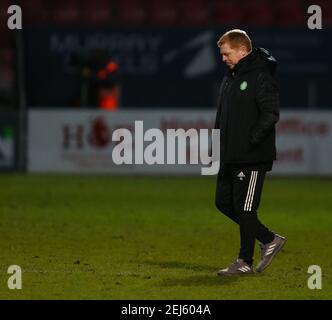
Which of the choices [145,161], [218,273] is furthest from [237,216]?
[145,161]

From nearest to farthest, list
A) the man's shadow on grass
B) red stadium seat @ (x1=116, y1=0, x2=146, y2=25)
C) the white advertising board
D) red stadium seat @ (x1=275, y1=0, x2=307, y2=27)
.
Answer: the man's shadow on grass, the white advertising board, red stadium seat @ (x1=275, y1=0, x2=307, y2=27), red stadium seat @ (x1=116, y1=0, x2=146, y2=25)

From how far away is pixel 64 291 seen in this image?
9805mm

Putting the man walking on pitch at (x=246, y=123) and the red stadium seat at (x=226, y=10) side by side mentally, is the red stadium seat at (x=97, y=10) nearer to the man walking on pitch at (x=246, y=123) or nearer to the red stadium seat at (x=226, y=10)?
the red stadium seat at (x=226, y=10)

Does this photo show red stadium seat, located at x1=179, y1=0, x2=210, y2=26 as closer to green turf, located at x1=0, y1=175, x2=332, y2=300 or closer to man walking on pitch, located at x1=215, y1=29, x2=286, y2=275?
green turf, located at x1=0, y1=175, x2=332, y2=300

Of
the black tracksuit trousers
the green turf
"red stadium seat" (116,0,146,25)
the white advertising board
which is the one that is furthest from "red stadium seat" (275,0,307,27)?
the black tracksuit trousers

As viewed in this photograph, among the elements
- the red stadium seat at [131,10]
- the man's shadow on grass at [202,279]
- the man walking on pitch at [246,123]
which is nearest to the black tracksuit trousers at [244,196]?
the man walking on pitch at [246,123]

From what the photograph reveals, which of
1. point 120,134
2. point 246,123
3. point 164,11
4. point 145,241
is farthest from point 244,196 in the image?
point 164,11

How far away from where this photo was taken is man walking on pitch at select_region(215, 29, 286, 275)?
10.5 m

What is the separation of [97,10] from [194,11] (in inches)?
112

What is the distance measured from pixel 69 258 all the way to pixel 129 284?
2071 millimetres

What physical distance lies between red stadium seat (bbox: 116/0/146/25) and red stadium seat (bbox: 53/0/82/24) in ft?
3.86

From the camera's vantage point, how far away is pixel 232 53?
1051cm

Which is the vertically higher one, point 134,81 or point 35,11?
point 35,11

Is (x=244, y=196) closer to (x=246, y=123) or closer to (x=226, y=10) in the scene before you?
(x=246, y=123)
